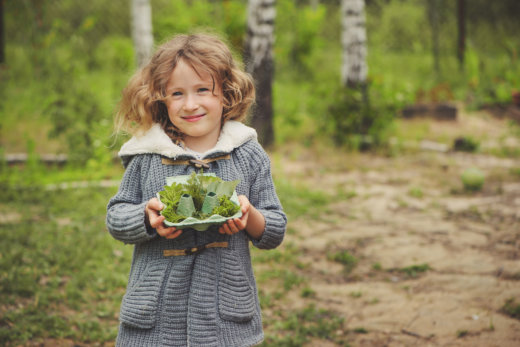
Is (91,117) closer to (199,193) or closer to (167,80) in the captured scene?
(167,80)

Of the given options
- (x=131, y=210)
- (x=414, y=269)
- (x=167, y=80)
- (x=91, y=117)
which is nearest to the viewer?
(x=131, y=210)

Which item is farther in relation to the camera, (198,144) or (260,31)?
(260,31)

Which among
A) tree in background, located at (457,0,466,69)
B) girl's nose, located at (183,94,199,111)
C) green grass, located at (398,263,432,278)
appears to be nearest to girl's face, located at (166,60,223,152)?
girl's nose, located at (183,94,199,111)

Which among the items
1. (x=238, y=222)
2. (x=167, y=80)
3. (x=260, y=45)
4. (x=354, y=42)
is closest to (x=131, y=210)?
(x=238, y=222)

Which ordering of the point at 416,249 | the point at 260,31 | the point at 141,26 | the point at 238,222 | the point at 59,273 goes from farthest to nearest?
the point at 141,26
the point at 260,31
the point at 416,249
the point at 59,273
the point at 238,222

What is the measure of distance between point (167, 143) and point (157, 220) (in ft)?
1.10

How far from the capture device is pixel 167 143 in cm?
183

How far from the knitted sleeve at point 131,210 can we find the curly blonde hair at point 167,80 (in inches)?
6.7

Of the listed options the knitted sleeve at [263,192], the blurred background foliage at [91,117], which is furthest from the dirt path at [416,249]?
the knitted sleeve at [263,192]

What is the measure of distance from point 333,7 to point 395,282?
2094 cm

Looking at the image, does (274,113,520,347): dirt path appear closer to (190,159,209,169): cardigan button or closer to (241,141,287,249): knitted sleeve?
(241,141,287,249): knitted sleeve

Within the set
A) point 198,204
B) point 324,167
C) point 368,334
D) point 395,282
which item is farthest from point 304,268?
point 324,167

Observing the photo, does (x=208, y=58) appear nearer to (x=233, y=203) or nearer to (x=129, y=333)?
(x=233, y=203)

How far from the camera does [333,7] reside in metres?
22.5
